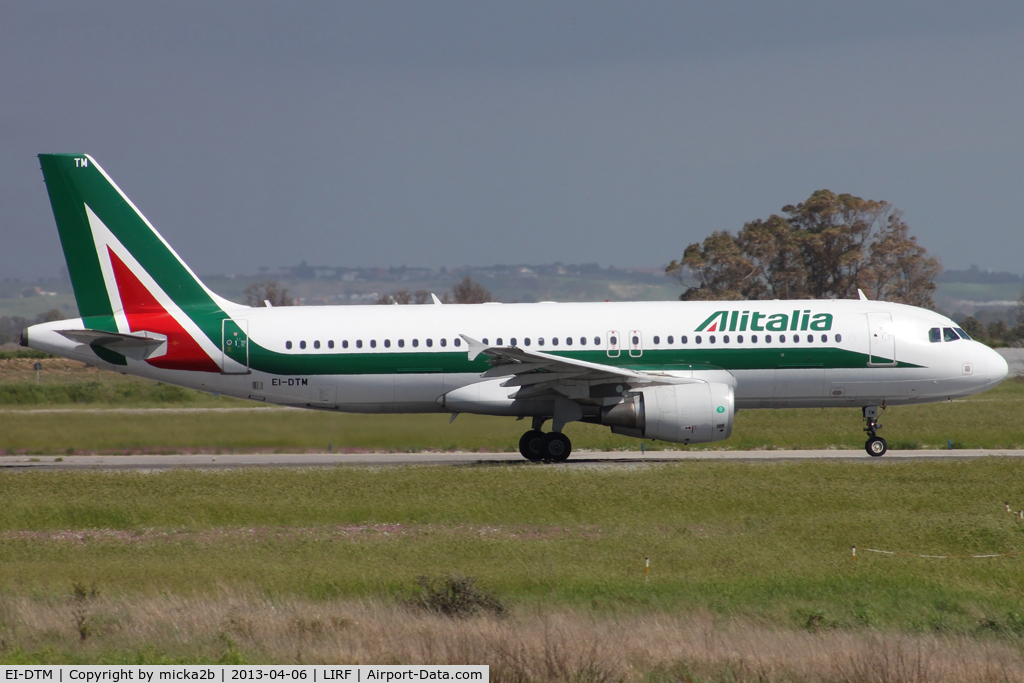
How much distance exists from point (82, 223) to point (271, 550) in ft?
46.9

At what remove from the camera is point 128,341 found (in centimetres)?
2709

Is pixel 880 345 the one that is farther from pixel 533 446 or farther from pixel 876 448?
pixel 533 446

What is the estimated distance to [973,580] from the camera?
14.5 meters

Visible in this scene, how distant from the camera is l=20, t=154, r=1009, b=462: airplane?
89.4 ft

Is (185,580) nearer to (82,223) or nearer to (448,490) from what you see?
(448,490)

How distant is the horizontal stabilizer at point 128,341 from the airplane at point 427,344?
35 mm

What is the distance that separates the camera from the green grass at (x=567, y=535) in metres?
13.9

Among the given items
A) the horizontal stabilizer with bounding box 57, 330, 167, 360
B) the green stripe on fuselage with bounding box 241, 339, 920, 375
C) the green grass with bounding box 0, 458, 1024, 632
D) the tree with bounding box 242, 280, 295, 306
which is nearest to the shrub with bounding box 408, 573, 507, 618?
the green grass with bounding box 0, 458, 1024, 632

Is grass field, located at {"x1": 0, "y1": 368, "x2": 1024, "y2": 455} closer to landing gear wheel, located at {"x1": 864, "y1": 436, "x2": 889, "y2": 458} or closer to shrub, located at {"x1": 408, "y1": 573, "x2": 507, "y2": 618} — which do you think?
landing gear wheel, located at {"x1": 864, "y1": 436, "x2": 889, "y2": 458}

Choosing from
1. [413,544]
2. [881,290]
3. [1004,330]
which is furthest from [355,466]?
[1004,330]

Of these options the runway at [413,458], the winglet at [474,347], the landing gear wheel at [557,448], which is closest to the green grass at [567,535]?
the landing gear wheel at [557,448]

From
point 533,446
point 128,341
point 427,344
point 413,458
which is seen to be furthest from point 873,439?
point 128,341
